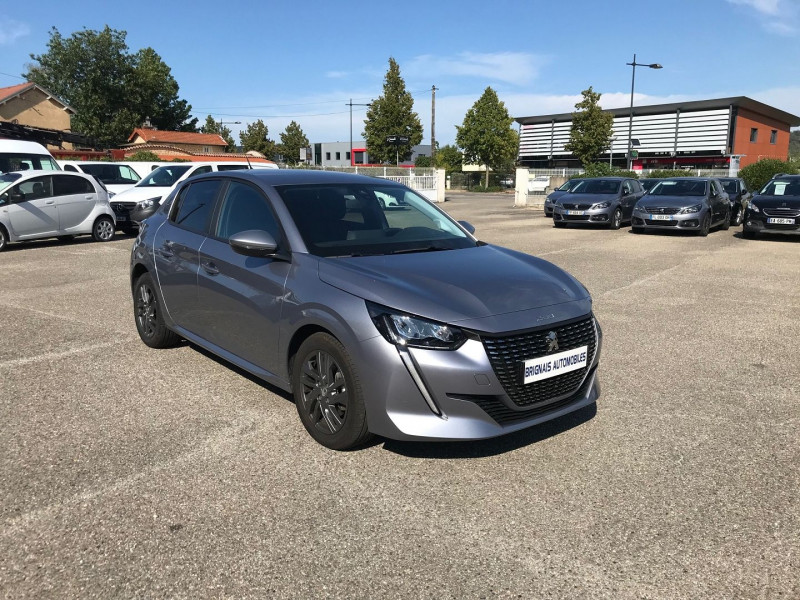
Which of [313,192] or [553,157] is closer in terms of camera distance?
[313,192]

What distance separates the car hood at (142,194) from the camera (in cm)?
1650

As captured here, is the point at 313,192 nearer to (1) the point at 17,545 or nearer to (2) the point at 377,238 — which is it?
(2) the point at 377,238

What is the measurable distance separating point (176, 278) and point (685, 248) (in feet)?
40.1

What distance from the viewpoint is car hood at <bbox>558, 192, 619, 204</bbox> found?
746 inches

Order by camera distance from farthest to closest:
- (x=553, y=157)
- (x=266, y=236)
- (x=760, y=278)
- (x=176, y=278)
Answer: (x=553, y=157), (x=760, y=278), (x=176, y=278), (x=266, y=236)

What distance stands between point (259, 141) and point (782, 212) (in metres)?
76.2

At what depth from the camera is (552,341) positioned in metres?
3.66

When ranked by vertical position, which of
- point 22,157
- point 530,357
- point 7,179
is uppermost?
point 22,157

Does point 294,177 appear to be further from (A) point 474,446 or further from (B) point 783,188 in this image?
(B) point 783,188

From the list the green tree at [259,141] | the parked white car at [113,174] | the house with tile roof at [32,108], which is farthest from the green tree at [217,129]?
the parked white car at [113,174]

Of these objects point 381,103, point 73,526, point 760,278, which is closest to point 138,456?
point 73,526

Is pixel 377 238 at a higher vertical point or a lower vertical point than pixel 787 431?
higher

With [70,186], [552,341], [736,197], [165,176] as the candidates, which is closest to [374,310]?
[552,341]

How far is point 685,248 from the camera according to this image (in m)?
14.6
